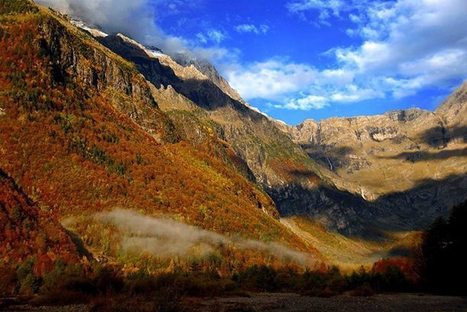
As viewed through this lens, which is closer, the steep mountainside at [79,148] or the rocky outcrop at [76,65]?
the steep mountainside at [79,148]

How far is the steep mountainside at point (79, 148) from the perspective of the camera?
363 ft

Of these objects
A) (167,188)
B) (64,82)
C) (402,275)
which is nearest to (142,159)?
(167,188)

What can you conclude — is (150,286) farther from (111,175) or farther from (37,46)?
(37,46)

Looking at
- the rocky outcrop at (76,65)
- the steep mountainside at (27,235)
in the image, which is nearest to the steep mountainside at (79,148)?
the rocky outcrop at (76,65)

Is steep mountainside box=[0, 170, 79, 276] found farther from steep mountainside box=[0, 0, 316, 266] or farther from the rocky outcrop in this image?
the rocky outcrop

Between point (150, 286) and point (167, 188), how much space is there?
91.8 m

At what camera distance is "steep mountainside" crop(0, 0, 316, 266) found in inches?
4360

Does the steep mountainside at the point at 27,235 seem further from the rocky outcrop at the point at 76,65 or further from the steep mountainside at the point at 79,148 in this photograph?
the rocky outcrop at the point at 76,65

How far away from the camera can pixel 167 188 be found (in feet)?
490

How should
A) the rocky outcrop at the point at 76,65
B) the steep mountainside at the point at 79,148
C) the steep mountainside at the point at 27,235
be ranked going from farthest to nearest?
the rocky outcrop at the point at 76,65 < the steep mountainside at the point at 79,148 < the steep mountainside at the point at 27,235

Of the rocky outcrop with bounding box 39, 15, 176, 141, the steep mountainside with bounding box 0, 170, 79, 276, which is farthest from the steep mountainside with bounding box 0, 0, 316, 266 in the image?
the steep mountainside with bounding box 0, 170, 79, 276

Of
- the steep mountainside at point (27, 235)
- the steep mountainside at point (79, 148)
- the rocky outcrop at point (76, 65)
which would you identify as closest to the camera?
the steep mountainside at point (27, 235)

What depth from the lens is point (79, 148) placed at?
125688 mm

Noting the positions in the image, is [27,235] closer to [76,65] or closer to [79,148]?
[79,148]
